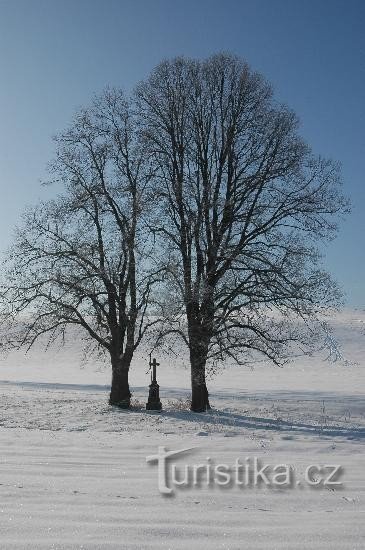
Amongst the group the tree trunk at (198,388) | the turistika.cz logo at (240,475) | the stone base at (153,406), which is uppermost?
the tree trunk at (198,388)

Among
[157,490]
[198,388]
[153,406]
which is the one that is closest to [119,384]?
[153,406]

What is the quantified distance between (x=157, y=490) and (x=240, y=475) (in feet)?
4.98

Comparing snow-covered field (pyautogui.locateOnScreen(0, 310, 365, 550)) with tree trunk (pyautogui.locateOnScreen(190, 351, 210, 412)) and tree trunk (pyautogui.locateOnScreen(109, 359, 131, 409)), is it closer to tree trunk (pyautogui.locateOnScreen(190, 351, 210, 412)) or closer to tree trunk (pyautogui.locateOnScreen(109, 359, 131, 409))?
tree trunk (pyautogui.locateOnScreen(190, 351, 210, 412))

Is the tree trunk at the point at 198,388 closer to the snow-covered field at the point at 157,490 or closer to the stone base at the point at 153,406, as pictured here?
the snow-covered field at the point at 157,490

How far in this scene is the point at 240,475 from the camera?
727 cm

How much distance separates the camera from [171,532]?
4.68 metres

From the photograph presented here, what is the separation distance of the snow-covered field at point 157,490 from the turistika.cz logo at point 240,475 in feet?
0.39

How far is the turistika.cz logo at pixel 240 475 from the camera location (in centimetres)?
676

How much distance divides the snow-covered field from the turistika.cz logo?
0.39 feet

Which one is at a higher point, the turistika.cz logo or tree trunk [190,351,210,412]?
tree trunk [190,351,210,412]

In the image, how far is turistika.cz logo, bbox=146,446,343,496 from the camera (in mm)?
6758

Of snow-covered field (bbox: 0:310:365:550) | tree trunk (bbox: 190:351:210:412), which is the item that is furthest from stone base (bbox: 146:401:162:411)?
tree trunk (bbox: 190:351:210:412)

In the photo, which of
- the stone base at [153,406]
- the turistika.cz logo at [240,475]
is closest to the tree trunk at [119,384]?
the stone base at [153,406]

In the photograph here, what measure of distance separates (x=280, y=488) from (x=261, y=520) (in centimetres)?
156
